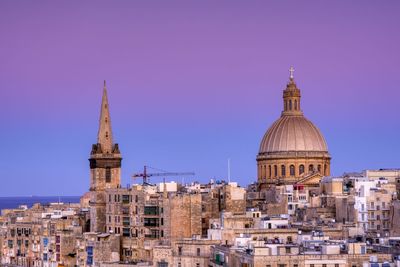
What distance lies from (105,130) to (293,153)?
18.0 metres

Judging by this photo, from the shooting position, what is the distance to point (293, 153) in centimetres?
10569

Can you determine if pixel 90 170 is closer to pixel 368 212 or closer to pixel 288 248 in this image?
pixel 368 212

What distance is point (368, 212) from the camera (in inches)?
3307

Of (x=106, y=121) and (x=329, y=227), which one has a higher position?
(x=106, y=121)

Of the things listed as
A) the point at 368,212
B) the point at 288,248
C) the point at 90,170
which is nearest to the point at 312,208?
the point at 368,212

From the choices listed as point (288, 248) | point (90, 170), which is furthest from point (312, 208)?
point (288, 248)

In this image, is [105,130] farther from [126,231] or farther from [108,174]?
[126,231]

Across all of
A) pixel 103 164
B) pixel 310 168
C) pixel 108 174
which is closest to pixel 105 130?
pixel 103 164

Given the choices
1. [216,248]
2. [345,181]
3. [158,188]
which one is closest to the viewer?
[216,248]

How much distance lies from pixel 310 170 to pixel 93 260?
89.0 feet

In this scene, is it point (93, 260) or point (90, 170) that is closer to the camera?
point (93, 260)

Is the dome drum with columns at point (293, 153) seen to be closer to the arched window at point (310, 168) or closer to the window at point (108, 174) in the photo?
the arched window at point (310, 168)

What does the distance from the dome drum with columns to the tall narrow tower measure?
56.3ft

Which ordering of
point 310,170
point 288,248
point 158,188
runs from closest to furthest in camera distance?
point 288,248 → point 158,188 → point 310,170
